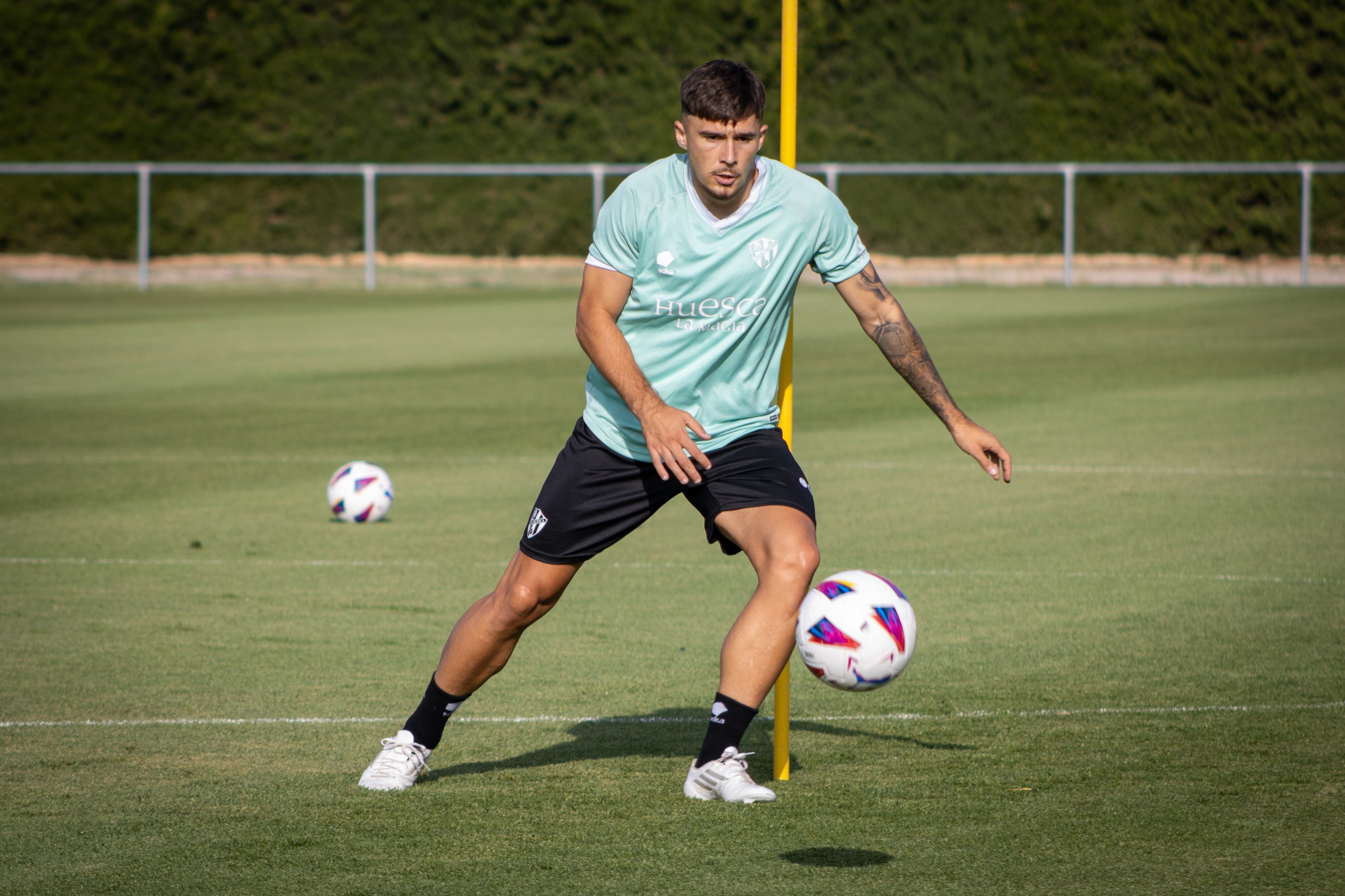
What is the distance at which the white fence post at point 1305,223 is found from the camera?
99.8 feet

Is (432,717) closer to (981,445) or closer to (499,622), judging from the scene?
(499,622)

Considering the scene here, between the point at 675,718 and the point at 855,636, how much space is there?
1.25 meters

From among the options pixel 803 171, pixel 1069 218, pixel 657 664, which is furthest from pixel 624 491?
pixel 1069 218

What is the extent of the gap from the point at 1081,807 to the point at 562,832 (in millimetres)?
1518

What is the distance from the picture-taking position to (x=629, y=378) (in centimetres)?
504

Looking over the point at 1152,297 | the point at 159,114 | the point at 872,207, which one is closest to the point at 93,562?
the point at 1152,297

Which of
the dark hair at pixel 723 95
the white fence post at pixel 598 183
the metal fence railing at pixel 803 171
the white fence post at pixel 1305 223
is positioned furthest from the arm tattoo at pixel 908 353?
the white fence post at pixel 1305 223

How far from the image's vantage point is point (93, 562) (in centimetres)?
938

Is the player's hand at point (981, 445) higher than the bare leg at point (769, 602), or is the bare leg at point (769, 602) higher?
the player's hand at point (981, 445)

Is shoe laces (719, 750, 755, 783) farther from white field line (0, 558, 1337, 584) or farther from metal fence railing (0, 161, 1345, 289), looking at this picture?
metal fence railing (0, 161, 1345, 289)

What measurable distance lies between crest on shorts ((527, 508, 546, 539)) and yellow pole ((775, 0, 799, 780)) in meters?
0.80

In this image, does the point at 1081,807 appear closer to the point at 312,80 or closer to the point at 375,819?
the point at 375,819

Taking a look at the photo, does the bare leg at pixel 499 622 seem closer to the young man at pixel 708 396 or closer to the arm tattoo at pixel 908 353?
the young man at pixel 708 396

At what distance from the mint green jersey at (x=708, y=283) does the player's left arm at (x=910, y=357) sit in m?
0.17
